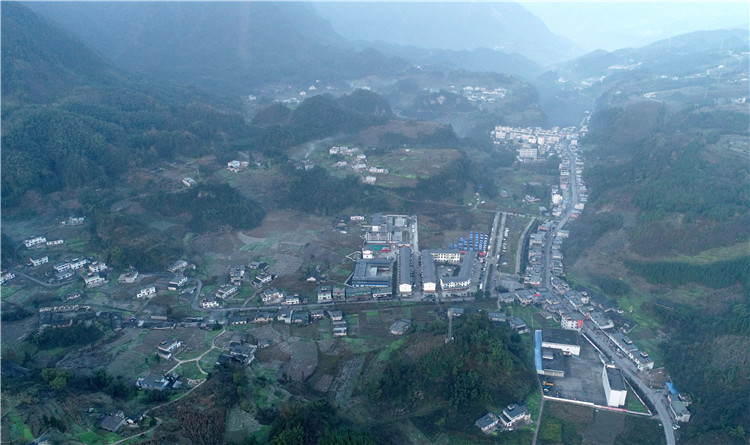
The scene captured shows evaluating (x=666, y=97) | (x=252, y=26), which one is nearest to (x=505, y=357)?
(x=666, y=97)

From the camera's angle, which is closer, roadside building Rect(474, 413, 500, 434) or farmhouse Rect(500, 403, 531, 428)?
roadside building Rect(474, 413, 500, 434)

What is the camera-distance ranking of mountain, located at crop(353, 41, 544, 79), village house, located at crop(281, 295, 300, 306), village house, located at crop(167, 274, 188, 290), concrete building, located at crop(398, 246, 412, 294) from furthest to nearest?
mountain, located at crop(353, 41, 544, 79)
village house, located at crop(167, 274, 188, 290)
concrete building, located at crop(398, 246, 412, 294)
village house, located at crop(281, 295, 300, 306)

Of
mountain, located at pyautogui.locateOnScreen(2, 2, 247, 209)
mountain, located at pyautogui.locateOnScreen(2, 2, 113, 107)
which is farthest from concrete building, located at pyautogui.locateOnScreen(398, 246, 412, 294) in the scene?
mountain, located at pyautogui.locateOnScreen(2, 2, 113, 107)

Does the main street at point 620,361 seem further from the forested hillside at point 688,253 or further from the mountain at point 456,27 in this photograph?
the mountain at point 456,27

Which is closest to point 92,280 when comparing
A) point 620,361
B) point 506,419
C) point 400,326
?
point 400,326

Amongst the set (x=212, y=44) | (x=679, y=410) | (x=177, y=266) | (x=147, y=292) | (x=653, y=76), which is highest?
(x=212, y=44)

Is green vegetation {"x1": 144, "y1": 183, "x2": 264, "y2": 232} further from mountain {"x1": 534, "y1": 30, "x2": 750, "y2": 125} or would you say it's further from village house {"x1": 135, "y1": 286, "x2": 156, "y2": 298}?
mountain {"x1": 534, "y1": 30, "x2": 750, "y2": 125}

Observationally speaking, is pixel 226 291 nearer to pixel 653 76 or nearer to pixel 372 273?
pixel 372 273

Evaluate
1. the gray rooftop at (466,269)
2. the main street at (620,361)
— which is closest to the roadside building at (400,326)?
the gray rooftop at (466,269)
